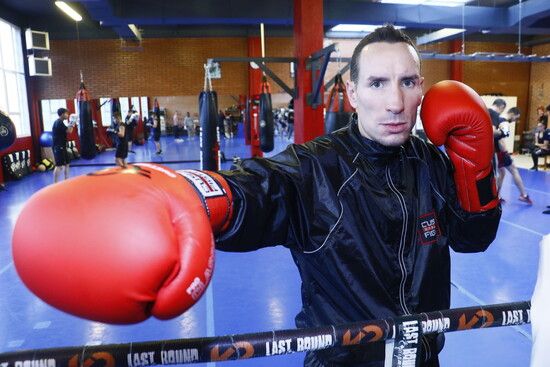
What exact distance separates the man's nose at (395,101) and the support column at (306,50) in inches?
202

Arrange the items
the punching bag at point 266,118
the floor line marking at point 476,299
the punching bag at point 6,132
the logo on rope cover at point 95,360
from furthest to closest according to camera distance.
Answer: the punching bag at point 266,118 < the punching bag at point 6,132 < the floor line marking at point 476,299 < the logo on rope cover at point 95,360

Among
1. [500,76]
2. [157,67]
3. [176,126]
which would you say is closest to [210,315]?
[157,67]

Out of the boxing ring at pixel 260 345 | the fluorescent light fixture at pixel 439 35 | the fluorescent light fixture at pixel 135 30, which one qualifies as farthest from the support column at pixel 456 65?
the boxing ring at pixel 260 345

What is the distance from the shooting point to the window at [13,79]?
9779mm

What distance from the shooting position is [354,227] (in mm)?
1059

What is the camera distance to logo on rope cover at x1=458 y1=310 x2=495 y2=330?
3.40ft

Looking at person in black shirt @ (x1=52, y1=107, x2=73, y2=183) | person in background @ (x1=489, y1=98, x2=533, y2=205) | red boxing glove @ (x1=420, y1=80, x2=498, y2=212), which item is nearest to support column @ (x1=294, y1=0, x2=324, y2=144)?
person in background @ (x1=489, y1=98, x2=533, y2=205)

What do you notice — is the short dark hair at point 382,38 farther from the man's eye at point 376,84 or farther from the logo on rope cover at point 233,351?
the logo on rope cover at point 233,351

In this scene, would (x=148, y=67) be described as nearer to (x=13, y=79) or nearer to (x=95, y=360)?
(x=13, y=79)

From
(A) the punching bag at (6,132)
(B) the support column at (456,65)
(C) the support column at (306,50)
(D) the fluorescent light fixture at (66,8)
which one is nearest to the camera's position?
(A) the punching bag at (6,132)

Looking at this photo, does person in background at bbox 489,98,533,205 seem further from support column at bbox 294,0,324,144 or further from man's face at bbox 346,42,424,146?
man's face at bbox 346,42,424,146

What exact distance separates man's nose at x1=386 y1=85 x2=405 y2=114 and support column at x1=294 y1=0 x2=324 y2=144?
5.13m

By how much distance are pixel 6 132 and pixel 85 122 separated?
4.94 meters

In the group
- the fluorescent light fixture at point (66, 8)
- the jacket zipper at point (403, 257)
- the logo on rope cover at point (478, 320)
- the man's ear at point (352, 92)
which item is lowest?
the logo on rope cover at point (478, 320)
